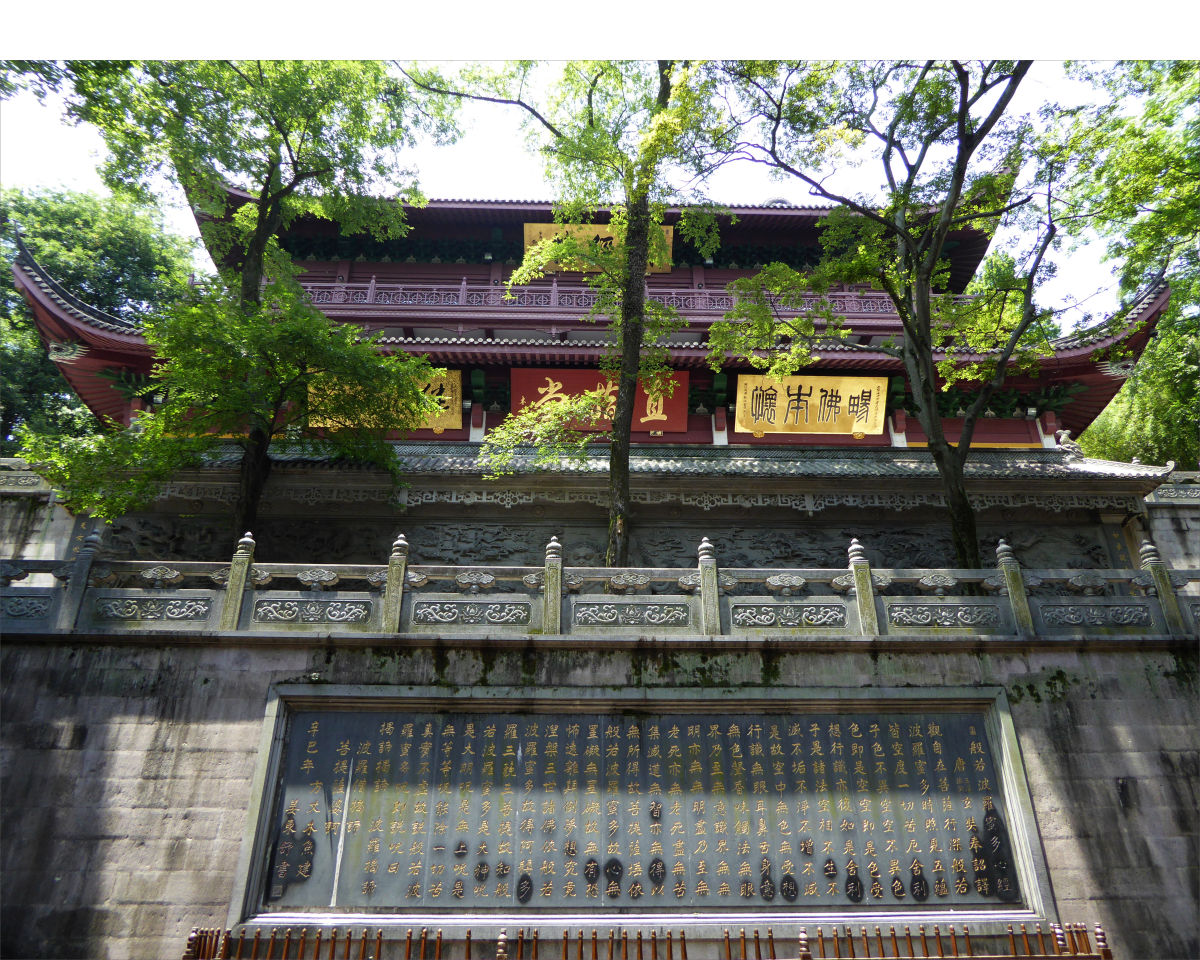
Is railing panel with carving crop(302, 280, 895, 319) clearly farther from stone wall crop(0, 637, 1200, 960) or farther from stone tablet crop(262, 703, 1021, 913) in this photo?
stone tablet crop(262, 703, 1021, 913)

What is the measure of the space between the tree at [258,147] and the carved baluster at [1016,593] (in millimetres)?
6605

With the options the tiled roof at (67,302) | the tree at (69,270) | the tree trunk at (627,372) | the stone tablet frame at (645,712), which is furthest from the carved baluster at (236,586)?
the tree at (69,270)

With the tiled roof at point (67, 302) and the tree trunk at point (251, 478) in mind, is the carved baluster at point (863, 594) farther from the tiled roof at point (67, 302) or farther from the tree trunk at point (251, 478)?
the tiled roof at point (67, 302)

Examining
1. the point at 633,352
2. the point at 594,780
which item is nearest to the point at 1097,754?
the point at 594,780

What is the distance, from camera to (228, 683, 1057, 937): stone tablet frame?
18.1 feet

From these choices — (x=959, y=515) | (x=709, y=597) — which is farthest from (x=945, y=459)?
(x=709, y=597)

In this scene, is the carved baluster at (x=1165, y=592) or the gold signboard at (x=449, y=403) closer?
the carved baluster at (x=1165, y=592)

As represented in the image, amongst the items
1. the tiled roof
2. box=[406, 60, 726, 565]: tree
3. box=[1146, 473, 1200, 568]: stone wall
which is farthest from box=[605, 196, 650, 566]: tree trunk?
box=[1146, 473, 1200, 568]: stone wall

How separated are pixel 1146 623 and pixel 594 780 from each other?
515 cm

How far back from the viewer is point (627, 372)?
29.6 ft

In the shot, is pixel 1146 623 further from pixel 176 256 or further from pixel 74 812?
pixel 176 256

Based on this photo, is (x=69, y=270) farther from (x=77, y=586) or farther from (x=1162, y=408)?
(x=1162, y=408)

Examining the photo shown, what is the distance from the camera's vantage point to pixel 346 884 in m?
5.65

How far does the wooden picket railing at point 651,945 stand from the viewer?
5262mm
